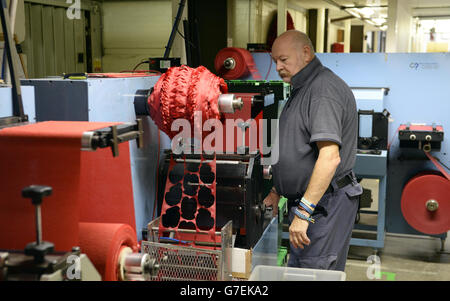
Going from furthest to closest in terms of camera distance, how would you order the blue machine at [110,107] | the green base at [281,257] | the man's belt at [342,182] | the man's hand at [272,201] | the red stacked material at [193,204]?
the green base at [281,257] < the man's hand at [272,201] < the man's belt at [342,182] < the red stacked material at [193,204] < the blue machine at [110,107]

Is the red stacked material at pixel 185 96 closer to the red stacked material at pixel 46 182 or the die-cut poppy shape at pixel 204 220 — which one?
the die-cut poppy shape at pixel 204 220

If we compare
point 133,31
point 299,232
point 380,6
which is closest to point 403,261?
point 299,232

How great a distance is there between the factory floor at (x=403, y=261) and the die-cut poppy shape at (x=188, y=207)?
74.5 inches

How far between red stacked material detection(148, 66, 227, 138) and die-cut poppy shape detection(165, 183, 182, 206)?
256mm

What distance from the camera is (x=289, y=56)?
2.03 meters

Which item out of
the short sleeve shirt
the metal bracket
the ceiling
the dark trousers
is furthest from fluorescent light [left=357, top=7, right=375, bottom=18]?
the metal bracket

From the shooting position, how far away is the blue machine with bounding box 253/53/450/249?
12.0 ft

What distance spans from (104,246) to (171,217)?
74 cm

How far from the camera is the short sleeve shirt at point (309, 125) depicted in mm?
1867

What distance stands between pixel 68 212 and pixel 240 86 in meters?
1.40

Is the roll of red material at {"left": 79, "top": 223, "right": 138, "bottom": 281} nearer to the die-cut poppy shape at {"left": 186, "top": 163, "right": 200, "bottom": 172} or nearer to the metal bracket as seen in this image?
the metal bracket

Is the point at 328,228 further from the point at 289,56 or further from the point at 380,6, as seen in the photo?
the point at 380,6

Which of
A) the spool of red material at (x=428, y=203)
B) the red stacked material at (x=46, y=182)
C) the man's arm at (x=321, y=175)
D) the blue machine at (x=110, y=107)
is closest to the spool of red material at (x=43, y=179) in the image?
the red stacked material at (x=46, y=182)
